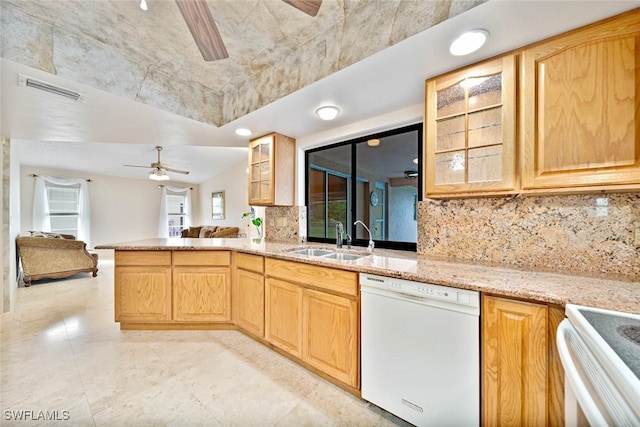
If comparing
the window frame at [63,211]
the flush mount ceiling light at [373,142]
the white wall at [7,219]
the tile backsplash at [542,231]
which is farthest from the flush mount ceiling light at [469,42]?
the window frame at [63,211]

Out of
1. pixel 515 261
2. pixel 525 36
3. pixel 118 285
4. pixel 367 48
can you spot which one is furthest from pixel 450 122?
pixel 118 285

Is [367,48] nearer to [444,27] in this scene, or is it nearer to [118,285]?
[444,27]

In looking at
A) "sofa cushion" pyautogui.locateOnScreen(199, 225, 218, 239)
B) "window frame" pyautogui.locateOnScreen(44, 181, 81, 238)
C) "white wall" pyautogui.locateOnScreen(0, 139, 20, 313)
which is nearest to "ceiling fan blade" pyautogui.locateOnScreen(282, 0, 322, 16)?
"white wall" pyautogui.locateOnScreen(0, 139, 20, 313)

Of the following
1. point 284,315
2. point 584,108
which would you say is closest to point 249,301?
point 284,315

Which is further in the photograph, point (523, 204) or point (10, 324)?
point (10, 324)

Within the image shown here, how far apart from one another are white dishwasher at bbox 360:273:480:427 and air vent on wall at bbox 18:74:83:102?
245cm

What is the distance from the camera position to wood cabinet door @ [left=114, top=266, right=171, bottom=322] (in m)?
2.47

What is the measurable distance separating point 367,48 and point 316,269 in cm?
141

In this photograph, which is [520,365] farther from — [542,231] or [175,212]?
[175,212]

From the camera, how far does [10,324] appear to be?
8.57ft

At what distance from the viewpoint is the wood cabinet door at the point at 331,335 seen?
60.7 inches

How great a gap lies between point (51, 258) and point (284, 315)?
482 cm

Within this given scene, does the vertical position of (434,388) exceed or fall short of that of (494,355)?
it falls short

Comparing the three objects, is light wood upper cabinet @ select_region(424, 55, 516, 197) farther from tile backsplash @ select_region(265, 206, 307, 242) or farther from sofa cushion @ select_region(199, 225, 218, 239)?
sofa cushion @ select_region(199, 225, 218, 239)
